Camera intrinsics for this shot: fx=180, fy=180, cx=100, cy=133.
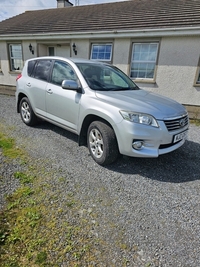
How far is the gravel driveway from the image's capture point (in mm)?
1767

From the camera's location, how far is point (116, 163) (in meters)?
3.29

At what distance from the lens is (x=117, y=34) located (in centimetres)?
761

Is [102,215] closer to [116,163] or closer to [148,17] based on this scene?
[116,163]

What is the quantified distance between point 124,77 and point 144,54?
4173mm

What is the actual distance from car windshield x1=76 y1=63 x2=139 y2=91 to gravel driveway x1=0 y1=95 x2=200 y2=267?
1.36 m

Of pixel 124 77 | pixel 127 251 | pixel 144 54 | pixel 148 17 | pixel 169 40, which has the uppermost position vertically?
pixel 148 17

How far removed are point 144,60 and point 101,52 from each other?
6.89 feet

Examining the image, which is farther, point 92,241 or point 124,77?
point 124,77

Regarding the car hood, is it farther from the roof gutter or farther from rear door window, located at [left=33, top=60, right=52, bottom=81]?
the roof gutter

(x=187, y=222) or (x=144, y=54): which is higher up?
(x=144, y=54)

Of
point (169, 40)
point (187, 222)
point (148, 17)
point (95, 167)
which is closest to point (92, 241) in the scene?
point (187, 222)

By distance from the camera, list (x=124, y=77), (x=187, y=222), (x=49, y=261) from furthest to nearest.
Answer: (x=124, y=77), (x=187, y=222), (x=49, y=261)

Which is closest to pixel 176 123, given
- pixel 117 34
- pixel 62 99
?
pixel 62 99

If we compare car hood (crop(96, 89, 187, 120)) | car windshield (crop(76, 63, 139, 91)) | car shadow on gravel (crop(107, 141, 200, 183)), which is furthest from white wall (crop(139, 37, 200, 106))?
car hood (crop(96, 89, 187, 120))
